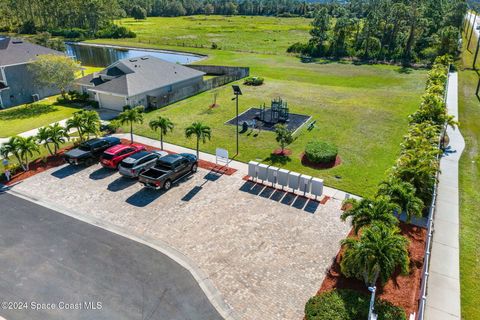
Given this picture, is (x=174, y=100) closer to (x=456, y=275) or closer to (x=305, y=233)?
(x=305, y=233)

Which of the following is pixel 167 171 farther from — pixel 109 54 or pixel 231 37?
pixel 231 37

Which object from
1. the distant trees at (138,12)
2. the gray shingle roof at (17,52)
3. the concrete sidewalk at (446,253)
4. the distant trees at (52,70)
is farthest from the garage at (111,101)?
the distant trees at (138,12)

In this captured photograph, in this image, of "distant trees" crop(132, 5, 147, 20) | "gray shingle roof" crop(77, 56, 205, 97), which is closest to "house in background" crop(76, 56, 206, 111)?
"gray shingle roof" crop(77, 56, 205, 97)

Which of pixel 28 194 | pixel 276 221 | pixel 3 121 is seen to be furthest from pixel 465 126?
pixel 3 121

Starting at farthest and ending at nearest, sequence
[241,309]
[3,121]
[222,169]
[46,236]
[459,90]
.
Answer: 1. [459,90]
2. [3,121]
3. [222,169]
4. [46,236]
5. [241,309]

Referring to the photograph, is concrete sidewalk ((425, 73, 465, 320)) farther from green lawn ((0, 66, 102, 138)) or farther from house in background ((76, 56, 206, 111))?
green lawn ((0, 66, 102, 138))

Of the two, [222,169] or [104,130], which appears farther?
[104,130]

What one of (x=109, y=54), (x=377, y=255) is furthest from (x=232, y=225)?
(x=109, y=54)
